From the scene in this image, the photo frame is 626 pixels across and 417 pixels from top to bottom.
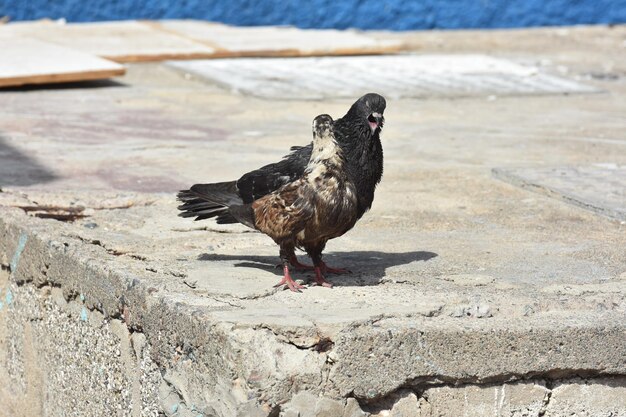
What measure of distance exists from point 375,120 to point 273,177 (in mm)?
411

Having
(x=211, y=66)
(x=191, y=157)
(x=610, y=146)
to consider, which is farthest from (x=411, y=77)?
(x=191, y=157)

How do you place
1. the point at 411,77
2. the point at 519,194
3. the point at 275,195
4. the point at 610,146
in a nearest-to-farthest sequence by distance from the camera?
the point at 275,195 < the point at 519,194 < the point at 610,146 < the point at 411,77

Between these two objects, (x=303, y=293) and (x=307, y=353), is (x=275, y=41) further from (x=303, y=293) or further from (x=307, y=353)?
(x=307, y=353)

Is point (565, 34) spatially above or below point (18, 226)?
above

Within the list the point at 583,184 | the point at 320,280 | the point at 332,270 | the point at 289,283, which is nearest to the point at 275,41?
the point at 583,184

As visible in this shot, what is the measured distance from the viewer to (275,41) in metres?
10.4

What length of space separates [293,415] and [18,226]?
1727 mm

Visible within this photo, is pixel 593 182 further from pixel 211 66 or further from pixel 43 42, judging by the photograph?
pixel 43 42

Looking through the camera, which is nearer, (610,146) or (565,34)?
(610,146)

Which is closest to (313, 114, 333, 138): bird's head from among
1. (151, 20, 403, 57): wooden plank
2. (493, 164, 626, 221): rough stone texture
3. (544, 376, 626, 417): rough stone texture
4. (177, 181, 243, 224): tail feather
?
(177, 181, 243, 224): tail feather

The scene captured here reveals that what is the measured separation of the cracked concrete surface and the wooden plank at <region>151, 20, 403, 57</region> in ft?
11.1

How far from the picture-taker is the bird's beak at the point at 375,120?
139 inches

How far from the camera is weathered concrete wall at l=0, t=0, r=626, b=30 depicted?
37.9ft

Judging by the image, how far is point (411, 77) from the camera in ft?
29.0
